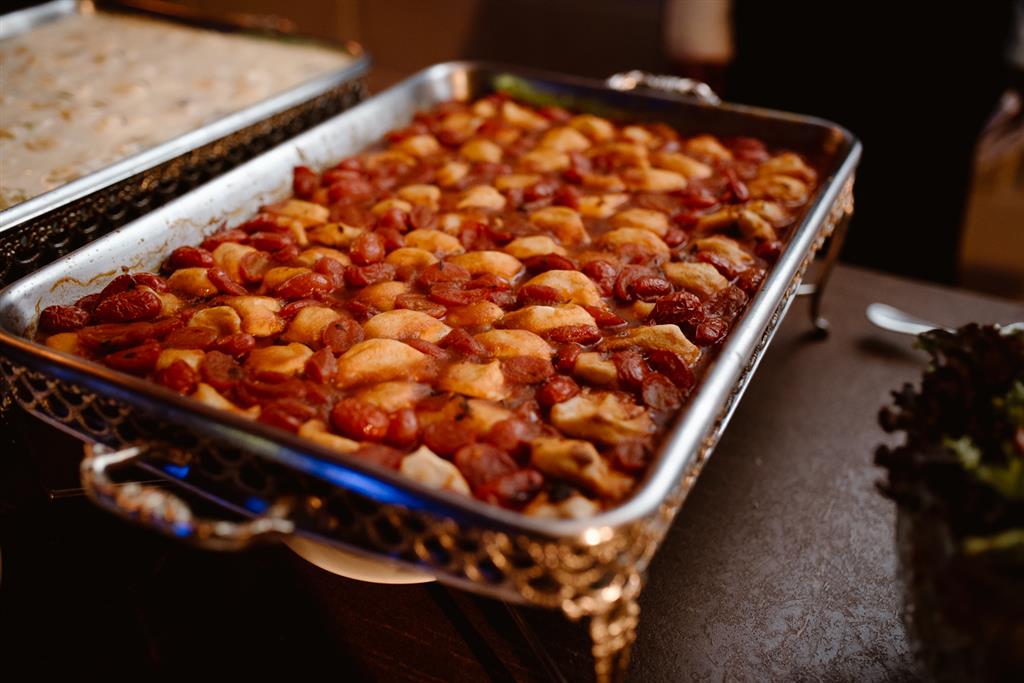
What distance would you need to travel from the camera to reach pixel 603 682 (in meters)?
1.06

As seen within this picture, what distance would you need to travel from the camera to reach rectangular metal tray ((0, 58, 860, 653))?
989mm

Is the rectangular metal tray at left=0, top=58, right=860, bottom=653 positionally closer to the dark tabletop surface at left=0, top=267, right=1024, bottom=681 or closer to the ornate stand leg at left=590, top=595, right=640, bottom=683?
the ornate stand leg at left=590, top=595, right=640, bottom=683

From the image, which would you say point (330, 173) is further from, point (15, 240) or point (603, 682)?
point (603, 682)

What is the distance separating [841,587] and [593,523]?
787 millimetres

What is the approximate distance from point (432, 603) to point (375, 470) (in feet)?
1.69

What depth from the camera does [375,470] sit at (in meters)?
1.02

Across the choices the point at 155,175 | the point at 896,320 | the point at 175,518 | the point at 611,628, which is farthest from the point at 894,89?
the point at 175,518

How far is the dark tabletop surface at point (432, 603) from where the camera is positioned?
4.41 ft

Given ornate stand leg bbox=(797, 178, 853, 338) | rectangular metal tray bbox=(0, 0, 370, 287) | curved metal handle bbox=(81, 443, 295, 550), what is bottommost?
ornate stand leg bbox=(797, 178, 853, 338)

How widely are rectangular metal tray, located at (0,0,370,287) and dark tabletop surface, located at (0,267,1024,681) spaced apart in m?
0.39

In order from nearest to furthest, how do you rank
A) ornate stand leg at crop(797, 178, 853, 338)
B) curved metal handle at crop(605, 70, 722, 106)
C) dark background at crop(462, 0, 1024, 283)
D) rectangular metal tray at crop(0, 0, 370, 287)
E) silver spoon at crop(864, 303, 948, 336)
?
rectangular metal tray at crop(0, 0, 370, 287), ornate stand leg at crop(797, 178, 853, 338), silver spoon at crop(864, 303, 948, 336), curved metal handle at crop(605, 70, 722, 106), dark background at crop(462, 0, 1024, 283)

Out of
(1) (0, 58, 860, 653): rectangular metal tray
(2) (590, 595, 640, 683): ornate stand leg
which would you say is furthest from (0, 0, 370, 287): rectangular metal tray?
(2) (590, 595, 640, 683): ornate stand leg

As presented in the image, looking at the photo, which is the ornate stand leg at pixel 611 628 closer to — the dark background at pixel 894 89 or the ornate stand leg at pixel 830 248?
the ornate stand leg at pixel 830 248

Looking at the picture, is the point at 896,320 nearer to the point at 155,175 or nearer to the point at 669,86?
the point at 669,86
